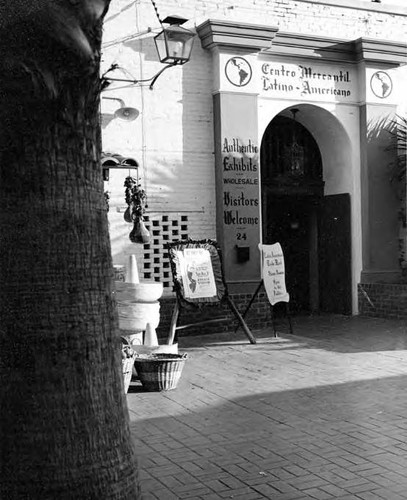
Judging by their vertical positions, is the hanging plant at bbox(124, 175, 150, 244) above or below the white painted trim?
below

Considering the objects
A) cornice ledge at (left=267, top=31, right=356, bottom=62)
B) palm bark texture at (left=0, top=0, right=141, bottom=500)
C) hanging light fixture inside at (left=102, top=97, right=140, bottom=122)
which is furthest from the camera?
cornice ledge at (left=267, top=31, right=356, bottom=62)

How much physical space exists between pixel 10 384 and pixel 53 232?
64 centimetres

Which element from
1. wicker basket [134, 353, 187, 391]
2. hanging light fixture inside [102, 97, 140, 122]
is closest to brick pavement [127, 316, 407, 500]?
wicker basket [134, 353, 187, 391]

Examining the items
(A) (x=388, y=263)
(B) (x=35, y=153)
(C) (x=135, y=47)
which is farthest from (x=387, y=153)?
(B) (x=35, y=153)

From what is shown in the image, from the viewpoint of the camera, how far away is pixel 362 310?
12016 millimetres

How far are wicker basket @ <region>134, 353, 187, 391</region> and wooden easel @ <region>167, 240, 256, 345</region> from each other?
1.67m

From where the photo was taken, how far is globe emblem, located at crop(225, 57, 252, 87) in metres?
10.5

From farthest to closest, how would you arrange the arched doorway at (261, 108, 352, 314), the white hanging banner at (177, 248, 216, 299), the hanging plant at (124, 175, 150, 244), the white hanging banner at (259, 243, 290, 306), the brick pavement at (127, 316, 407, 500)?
the arched doorway at (261, 108, 352, 314) < the white hanging banner at (259, 243, 290, 306) < the white hanging banner at (177, 248, 216, 299) < the hanging plant at (124, 175, 150, 244) < the brick pavement at (127, 316, 407, 500)

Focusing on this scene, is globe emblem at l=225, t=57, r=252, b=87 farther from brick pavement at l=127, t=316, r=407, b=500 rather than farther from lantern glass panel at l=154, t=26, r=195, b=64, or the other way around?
brick pavement at l=127, t=316, r=407, b=500

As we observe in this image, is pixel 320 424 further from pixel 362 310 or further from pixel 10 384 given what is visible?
pixel 362 310

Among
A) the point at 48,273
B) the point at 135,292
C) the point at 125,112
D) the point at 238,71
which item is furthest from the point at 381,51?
the point at 48,273

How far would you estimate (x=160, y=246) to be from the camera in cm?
1024

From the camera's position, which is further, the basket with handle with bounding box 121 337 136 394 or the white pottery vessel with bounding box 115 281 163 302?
the white pottery vessel with bounding box 115 281 163 302

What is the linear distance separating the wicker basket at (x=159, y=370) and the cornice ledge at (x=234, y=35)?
5.38 m
